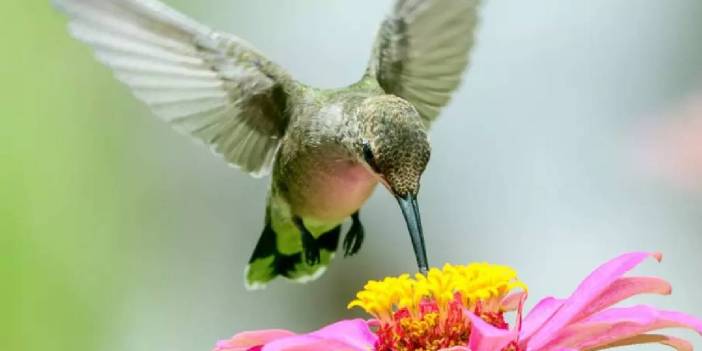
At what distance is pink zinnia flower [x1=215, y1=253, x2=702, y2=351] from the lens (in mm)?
395

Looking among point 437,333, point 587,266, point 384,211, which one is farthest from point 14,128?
point 437,333

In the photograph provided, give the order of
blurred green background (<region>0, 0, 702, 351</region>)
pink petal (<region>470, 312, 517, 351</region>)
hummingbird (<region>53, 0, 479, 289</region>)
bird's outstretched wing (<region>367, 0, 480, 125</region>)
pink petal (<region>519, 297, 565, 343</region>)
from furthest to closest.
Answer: blurred green background (<region>0, 0, 702, 351</region>)
bird's outstretched wing (<region>367, 0, 480, 125</region>)
hummingbird (<region>53, 0, 479, 289</region>)
pink petal (<region>519, 297, 565, 343</region>)
pink petal (<region>470, 312, 517, 351</region>)

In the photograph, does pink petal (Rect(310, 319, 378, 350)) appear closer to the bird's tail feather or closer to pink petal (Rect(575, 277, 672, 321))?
pink petal (Rect(575, 277, 672, 321))

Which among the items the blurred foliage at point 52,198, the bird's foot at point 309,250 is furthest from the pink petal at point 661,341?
the blurred foliage at point 52,198

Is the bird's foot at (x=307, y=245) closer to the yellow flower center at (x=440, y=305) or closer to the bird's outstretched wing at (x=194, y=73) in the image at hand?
the bird's outstretched wing at (x=194, y=73)

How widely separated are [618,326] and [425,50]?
43 cm

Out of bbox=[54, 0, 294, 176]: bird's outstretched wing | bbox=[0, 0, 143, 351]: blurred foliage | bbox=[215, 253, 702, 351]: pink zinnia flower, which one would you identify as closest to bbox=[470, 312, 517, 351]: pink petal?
bbox=[215, 253, 702, 351]: pink zinnia flower

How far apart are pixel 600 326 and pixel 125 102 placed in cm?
95

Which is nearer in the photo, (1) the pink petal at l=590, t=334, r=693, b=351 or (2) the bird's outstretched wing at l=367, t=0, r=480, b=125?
(1) the pink petal at l=590, t=334, r=693, b=351

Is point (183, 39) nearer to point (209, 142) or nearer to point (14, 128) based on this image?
point (209, 142)

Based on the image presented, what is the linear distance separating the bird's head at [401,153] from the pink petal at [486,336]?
0.12 meters

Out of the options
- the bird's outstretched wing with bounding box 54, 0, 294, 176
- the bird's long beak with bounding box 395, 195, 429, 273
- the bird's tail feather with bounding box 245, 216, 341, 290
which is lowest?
the bird's tail feather with bounding box 245, 216, 341, 290

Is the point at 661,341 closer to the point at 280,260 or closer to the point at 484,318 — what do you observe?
the point at 484,318

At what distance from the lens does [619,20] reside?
46.2 inches
